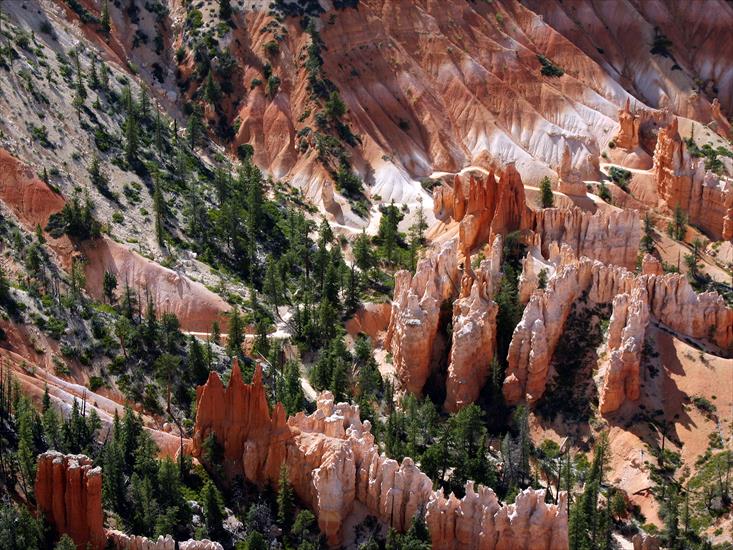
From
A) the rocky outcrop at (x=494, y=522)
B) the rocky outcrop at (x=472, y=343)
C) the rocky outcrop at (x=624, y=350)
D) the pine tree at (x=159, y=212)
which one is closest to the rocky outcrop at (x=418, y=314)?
the rocky outcrop at (x=472, y=343)

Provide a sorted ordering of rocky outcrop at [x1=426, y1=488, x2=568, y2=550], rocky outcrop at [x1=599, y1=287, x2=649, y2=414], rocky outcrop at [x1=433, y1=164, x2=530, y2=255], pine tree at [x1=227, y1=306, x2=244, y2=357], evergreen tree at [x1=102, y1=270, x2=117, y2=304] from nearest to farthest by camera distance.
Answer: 1. rocky outcrop at [x1=426, y1=488, x2=568, y2=550]
2. rocky outcrop at [x1=599, y1=287, x2=649, y2=414]
3. pine tree at [x1=227, y1=306, x2=244, y2=357]
4. evergreen tree at [x1=102, y1=270, x2=117, y2=304]
5. rocky outcrop at [x1=433, y1=164, x2=530, y2=255]

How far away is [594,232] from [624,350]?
595 inches

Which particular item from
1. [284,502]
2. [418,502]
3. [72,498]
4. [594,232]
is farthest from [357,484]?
[594,232]

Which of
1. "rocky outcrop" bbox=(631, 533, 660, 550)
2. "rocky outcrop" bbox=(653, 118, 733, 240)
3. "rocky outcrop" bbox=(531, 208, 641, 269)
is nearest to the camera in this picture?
"rocky outcrop" bbox=(631, 533, 660, 550)

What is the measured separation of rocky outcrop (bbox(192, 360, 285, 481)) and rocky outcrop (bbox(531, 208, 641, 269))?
29772 millimetres

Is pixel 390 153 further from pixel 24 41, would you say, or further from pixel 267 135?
pixel 24 41

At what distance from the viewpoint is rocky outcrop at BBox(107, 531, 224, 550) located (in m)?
67.4

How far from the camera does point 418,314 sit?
93250 mm

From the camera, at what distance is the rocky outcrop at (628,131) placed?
431ft

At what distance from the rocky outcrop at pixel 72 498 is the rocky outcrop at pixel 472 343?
96.7ft

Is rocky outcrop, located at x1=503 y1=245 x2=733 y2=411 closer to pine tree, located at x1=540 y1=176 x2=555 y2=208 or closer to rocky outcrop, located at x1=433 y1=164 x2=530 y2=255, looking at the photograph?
rocky outcrop, located at x1=433 y1=164 x2=530 y2=255

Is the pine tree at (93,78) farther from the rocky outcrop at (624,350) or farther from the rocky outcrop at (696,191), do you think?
the rocky outcrop at (624,350)

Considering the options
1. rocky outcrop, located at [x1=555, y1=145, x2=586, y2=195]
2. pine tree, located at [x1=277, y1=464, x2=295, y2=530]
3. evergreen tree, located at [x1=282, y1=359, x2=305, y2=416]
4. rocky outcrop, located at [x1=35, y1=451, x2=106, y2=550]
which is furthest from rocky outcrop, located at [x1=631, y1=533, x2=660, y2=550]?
rocky outcrop, located at [x1=555, y1=145, x2=586, y2=195]

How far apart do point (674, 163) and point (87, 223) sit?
50893 mm
